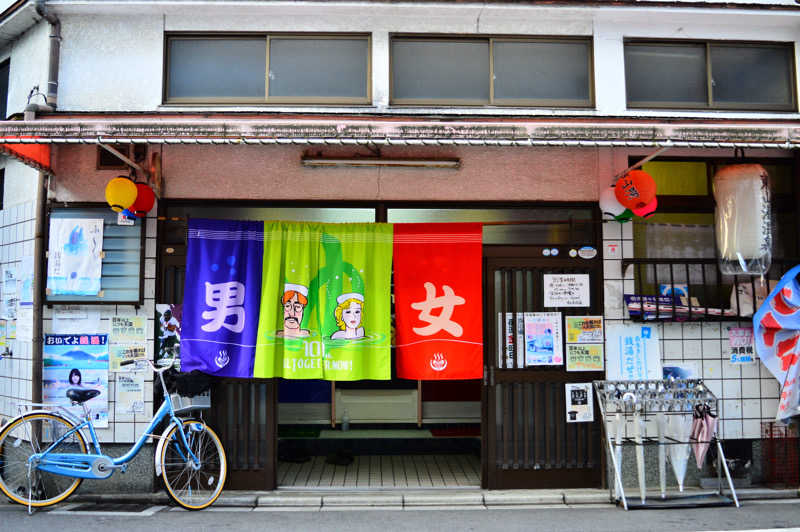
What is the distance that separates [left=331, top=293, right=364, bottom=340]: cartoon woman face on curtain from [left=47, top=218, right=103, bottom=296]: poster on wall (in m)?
2.99

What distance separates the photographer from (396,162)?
7164 millimetres

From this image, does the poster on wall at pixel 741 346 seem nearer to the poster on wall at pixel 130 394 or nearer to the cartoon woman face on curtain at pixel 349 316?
the cartoon woman face on curtain at pixel 349 316

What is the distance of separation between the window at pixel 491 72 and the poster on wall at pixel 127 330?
4.31 meters

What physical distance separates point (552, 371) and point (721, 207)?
117 inches

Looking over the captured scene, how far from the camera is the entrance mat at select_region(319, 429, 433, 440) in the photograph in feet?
29.8

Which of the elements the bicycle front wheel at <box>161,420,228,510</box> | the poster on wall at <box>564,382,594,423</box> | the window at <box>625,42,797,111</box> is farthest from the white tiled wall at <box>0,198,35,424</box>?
the window at <box>625,42,797,111</box>

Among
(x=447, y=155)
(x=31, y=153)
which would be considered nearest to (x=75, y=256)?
(x=31, y=153)

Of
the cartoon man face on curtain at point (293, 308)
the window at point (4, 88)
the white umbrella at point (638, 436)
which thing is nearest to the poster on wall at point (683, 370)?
the white umbrella at point (638, 436)

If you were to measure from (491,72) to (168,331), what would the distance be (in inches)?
209

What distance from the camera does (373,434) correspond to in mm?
9211

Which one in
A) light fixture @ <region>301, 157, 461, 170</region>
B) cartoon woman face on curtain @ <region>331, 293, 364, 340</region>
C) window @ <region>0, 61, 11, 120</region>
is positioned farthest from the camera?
window @ <region>0, 61, 11, 120</region>

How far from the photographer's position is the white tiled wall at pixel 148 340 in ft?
23.0

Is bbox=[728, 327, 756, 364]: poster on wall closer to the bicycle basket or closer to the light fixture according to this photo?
the light fixture

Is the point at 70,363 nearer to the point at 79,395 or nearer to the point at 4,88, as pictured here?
the point at 79,395
